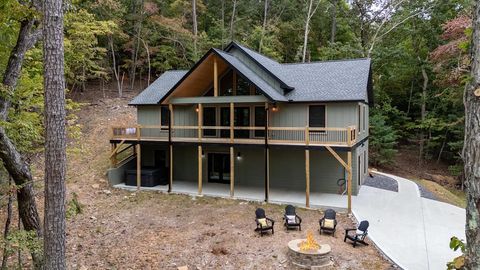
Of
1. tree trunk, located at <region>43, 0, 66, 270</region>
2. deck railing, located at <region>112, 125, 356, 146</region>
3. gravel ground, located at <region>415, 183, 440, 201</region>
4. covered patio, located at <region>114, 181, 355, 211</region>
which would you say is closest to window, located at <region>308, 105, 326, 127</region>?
deck railing, located at <region>112, 125, 356, 146</region>

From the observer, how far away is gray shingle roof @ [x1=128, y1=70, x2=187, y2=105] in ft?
60.3

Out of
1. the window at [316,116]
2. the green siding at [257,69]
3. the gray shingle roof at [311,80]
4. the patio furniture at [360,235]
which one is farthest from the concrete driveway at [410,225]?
the green siding at [257,69]

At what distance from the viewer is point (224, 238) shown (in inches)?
416

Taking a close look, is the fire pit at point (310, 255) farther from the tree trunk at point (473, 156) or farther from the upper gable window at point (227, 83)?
the upper gable window at point (227, 83)

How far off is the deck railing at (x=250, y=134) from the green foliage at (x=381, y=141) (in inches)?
373

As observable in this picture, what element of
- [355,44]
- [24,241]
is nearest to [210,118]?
[24,241]

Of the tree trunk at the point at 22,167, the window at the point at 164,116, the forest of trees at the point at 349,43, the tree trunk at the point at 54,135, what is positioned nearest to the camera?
the tree trunk at the point at 54,135

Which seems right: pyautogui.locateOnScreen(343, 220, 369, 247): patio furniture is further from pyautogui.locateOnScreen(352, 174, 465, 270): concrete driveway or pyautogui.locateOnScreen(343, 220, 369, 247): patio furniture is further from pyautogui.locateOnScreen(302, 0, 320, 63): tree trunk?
pyautogui.locateOnScreen(302, 0, 320, 63): tree trunk

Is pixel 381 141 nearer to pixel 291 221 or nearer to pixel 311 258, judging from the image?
pixel 291 221

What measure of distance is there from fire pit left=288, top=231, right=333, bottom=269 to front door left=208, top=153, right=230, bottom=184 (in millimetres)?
8583

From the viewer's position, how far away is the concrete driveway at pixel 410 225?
9.03 metres

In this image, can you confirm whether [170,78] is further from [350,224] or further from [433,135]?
[433,135]

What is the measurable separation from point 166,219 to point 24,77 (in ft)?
21.9

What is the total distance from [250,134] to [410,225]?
7995 millimetres
